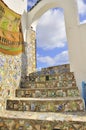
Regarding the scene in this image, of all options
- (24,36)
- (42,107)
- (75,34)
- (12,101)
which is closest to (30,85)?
(12,101)

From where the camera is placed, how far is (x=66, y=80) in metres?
2.73

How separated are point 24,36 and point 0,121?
75.1 inches

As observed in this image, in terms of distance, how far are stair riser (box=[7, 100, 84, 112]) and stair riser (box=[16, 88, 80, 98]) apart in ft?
1.08

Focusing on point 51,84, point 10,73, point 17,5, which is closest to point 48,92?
point 51,84

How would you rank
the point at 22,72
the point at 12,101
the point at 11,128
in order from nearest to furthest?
the point at 11,128
the point at 12,101
the point at 22,72

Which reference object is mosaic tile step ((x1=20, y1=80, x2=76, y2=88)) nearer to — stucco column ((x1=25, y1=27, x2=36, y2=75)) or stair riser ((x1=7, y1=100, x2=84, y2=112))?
stucco column ((x1=25, y1=27, x2=36, y2=75))

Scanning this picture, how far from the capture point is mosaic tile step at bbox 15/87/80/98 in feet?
7.88

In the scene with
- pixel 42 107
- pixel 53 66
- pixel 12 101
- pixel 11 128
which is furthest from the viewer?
pixel 53 66

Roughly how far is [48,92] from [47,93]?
2 cm

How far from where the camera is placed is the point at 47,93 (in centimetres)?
250

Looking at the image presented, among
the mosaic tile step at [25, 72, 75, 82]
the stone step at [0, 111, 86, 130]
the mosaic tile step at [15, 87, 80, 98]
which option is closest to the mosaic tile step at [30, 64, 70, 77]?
the mosaic tile step at [25, 72, 75, 82]

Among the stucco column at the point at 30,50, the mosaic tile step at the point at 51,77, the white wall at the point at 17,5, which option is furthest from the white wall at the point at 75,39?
the stucco column at the point at 30,50

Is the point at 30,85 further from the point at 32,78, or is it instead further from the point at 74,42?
the point at 74,42

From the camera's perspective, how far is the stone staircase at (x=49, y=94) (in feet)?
6.75
